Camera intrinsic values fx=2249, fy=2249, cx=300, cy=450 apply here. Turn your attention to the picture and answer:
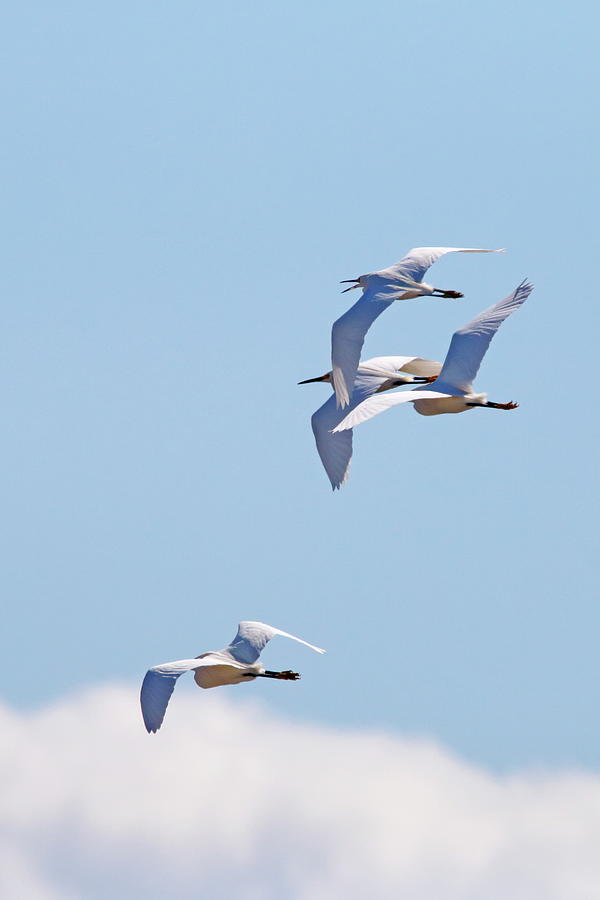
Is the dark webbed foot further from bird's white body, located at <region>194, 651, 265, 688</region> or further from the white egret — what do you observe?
the white egret

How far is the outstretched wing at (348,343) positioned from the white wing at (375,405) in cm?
56

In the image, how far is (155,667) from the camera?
47875mm

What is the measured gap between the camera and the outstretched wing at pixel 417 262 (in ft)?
160

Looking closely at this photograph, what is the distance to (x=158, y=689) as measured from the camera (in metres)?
47.5

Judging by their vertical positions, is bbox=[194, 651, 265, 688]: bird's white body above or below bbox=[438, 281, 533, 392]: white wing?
below

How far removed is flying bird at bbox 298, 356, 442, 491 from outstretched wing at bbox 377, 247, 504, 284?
2.98 metres

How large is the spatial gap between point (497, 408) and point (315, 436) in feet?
13.3

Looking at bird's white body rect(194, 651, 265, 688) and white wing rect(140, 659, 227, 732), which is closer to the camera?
white wing rect(140, 659, 227, 732)

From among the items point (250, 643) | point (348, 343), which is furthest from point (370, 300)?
point (250, 643)

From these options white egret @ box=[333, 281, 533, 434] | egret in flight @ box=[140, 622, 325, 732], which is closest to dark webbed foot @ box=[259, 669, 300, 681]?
egret in flight @ box=[140, 622, 325, 732]

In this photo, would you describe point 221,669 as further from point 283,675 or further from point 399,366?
point 399,366

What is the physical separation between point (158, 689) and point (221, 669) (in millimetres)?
2058

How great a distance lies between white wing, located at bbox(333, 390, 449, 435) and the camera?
45.8 metres

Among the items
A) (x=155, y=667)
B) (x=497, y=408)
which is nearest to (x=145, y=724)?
(x=155, y=667)
